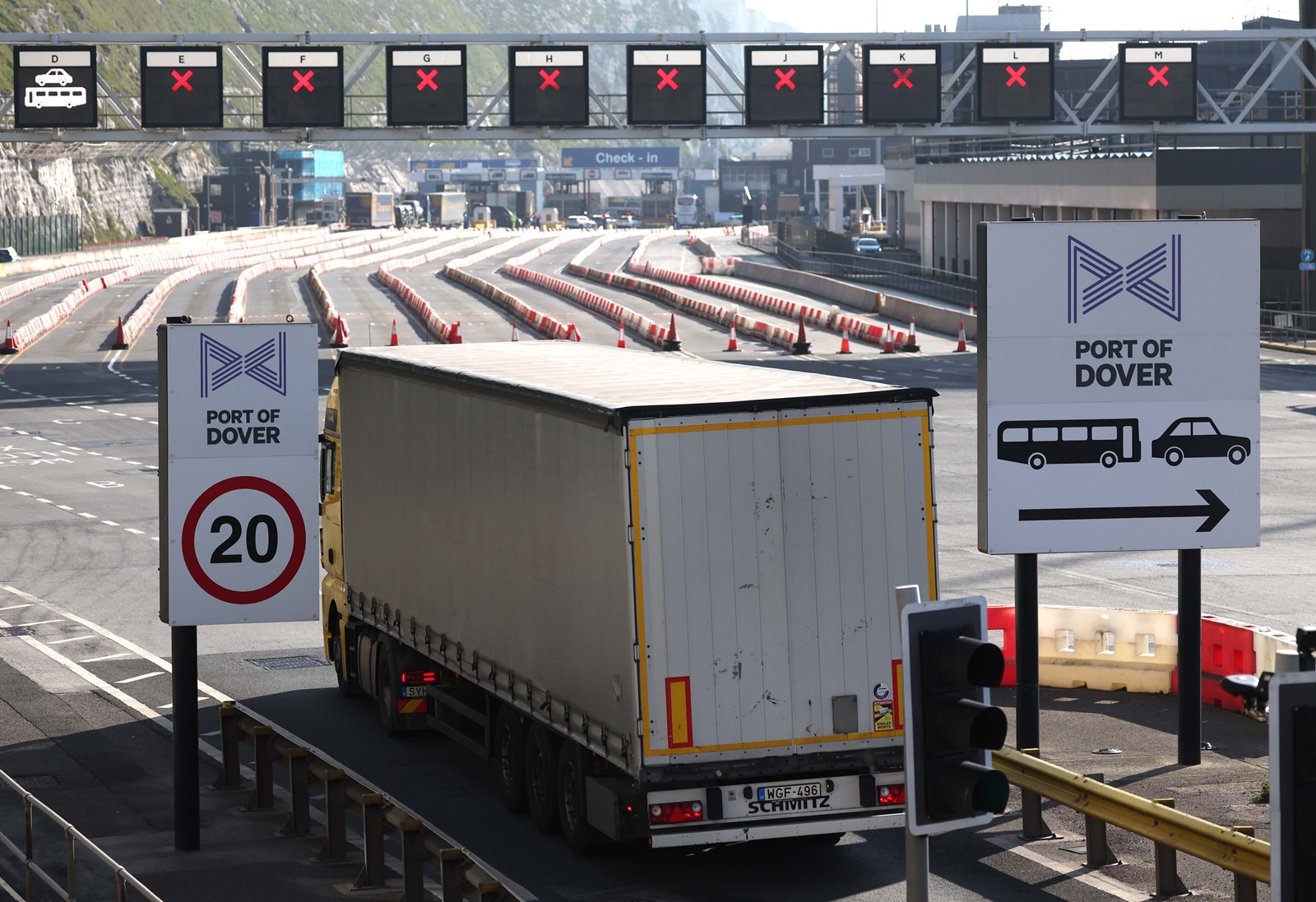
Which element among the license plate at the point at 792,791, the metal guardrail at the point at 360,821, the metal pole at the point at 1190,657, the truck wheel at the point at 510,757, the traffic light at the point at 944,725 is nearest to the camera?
the traffic light at the point at 944,725

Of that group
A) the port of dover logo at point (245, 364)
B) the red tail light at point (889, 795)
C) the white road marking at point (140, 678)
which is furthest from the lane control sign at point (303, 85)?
the red tail light at point (889, 795)

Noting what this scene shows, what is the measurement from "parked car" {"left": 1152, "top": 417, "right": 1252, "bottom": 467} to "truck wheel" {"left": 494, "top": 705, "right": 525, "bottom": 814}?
525cm

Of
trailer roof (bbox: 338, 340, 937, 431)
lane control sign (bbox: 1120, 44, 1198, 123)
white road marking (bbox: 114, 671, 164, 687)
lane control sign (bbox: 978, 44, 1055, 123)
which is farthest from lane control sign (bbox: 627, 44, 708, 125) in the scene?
trailer roof (bbox: 338, 340, 937, 431)

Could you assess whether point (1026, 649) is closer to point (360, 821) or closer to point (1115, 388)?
point (1115, 388)

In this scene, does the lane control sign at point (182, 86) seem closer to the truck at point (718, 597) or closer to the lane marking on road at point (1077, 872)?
the truck at point (718, 597)

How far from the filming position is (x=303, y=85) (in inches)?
1774

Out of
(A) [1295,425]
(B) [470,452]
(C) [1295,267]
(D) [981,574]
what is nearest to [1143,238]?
(B) [470,452]

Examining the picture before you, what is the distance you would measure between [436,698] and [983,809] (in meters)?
9.26

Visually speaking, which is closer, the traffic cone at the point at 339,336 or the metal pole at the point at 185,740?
the metal pole at the point at 185,740

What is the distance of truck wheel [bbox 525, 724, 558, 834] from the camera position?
12742mm

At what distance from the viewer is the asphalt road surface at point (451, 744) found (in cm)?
1217

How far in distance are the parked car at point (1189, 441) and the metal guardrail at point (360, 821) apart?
6.16 metres

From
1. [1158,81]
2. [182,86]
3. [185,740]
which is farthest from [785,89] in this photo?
[185,740]

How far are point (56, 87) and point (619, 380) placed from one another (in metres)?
35.4
